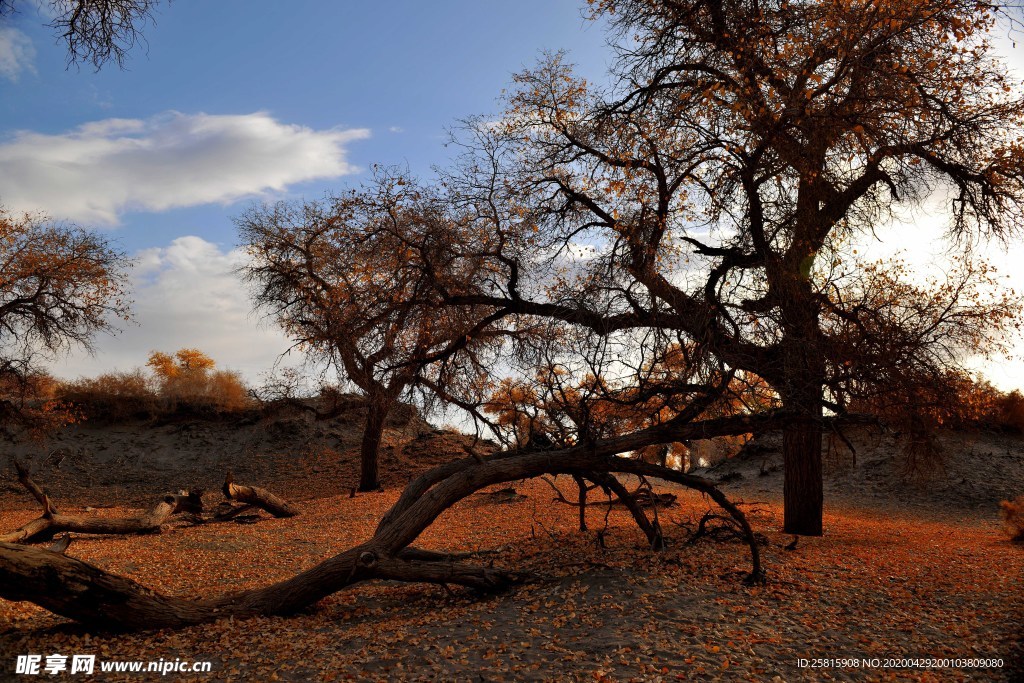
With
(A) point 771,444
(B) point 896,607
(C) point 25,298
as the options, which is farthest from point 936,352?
(C) point 25,298

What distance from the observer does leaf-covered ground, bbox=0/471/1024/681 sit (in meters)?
5.90

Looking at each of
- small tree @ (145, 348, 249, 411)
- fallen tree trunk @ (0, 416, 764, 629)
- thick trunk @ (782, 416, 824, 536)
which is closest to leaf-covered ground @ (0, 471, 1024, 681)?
fallen tree trunk @ (0, 416, 764, 629)

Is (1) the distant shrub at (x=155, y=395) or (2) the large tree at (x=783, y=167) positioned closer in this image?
(2) the large tree at (x=783, y=167)

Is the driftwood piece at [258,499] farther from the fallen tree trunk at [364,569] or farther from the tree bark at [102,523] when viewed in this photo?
the fallen tree trunk at [364,569]

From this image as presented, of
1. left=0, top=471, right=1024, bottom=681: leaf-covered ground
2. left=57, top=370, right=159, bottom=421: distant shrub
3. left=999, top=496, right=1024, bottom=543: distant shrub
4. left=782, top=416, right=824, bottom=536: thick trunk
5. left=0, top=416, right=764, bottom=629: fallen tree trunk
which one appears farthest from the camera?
left=57, top=370, right=159, bottom=421: distant shrub

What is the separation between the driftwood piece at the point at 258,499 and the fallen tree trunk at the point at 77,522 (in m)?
0.98

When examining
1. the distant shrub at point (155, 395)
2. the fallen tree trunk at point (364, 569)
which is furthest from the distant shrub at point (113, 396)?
the fallen tree trunk at point (364, 569)

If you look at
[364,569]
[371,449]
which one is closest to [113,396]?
[371,449]

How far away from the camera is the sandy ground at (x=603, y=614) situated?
5930 mm

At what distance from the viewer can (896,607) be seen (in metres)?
7.69

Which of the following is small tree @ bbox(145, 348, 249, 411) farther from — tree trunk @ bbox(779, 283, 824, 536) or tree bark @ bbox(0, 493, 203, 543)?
tree trunk @ bbox(779, 283, 824, 536)

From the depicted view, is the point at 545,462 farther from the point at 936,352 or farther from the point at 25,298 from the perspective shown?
the point at 25,298

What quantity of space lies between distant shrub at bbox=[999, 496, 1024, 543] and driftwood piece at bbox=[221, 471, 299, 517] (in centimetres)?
1465

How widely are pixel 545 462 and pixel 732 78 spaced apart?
261 inches
